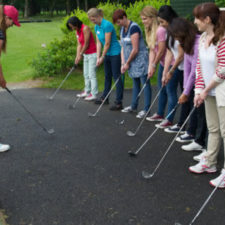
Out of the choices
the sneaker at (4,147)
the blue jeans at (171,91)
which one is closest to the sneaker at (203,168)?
the blue jeans at (171,91)

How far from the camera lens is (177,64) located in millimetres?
5039

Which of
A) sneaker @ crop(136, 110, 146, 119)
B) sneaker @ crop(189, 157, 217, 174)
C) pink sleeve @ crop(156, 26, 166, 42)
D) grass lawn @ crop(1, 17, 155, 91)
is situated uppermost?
pink sleeve @ crop(156, 26, 166, 42)

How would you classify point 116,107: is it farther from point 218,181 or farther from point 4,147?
point 218,181

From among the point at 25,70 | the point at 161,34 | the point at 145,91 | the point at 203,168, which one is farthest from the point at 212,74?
the point at 25,70

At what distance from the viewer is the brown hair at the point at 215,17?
10.9 ft

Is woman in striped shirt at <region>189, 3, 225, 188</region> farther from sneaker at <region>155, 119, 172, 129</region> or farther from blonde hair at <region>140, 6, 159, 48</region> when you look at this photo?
blonde hair at <region>140, 6, 159, 48</region>

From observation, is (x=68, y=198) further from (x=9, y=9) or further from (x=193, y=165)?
(x=9, y=9)

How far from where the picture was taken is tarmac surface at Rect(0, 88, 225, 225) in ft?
10.7

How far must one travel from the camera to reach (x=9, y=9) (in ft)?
14.5

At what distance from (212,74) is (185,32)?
3.09 ft

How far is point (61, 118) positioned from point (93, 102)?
4.30 feet

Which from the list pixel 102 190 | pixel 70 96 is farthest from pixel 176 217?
pixel 70 96

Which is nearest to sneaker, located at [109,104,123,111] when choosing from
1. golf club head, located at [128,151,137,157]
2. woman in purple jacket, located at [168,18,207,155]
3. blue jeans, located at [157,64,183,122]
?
blue jeans, located at [157,64,183,122]

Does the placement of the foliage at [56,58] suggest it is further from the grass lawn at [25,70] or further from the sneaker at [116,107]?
the sneaker at [116,107]
